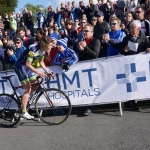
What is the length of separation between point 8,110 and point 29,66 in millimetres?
1381

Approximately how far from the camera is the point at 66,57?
6633 mm

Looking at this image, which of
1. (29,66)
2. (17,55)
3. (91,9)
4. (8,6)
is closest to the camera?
(29,66)

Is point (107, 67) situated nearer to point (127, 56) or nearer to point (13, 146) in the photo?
point (127, 56)

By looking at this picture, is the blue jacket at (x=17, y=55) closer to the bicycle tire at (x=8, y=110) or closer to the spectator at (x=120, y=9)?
the bicycle tire at (x=8, y=110)

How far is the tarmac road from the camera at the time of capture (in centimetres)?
516

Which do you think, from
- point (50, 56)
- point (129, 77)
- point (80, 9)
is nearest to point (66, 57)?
point (50, 56)

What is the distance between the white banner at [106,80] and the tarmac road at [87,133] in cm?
42

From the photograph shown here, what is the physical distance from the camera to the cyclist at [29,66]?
5855 mm

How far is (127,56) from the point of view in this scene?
6461 mm

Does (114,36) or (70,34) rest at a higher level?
(114,36)

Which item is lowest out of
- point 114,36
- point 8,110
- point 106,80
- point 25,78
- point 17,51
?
point 8,110

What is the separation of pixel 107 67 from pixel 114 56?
0.27 m

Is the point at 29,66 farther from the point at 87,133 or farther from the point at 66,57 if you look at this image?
the point at 87,133

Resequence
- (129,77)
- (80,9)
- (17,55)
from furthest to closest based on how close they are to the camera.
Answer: (80,9) < (17,55) < (129,77)
